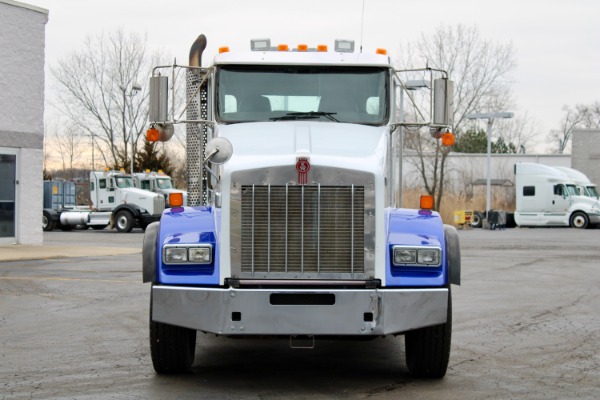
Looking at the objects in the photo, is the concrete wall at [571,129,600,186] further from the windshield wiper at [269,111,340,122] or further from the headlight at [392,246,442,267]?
the headlight at [392,246,442,267]

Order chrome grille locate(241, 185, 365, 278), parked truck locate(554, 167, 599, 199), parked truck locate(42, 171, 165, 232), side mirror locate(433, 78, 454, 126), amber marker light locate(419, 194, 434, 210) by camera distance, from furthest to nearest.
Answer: parked truck locate(554, 167, 599, 199)
parked truck locate(42, 171, 165, 232)
side mirror locate(433, 78, 454, 126)
amber marker light locate(419, 194, 434, 210)
chrome grille locate(241, 185, 365, 278)

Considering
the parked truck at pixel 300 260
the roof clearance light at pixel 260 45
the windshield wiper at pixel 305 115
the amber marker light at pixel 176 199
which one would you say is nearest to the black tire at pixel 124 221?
the roof clearance light at pixel 260 45

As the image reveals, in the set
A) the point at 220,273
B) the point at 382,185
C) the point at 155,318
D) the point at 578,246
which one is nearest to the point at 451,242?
the point at 382,185

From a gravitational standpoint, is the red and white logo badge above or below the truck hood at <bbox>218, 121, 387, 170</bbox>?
below

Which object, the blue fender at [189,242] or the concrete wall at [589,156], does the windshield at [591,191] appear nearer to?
the concrete wall at [589,156]

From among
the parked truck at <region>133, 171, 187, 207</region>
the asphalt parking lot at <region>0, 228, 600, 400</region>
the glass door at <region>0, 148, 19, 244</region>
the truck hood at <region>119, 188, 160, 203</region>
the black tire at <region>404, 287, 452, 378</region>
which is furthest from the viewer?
the parked truck at <region>133, 171, 187, 207</region>

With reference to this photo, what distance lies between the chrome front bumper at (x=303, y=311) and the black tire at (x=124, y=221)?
32.2m

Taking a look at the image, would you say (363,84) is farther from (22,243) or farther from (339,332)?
(22,243)

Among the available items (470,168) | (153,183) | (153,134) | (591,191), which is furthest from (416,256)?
(470,168)

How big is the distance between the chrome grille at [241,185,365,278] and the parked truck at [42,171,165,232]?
31496mm

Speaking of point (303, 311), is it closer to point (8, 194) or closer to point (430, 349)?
point (430, 349)

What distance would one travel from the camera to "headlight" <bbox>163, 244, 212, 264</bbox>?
23.8 ft

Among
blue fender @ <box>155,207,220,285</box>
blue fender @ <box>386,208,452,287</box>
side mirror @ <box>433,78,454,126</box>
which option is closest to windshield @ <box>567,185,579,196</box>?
side mirror @ <box>433,78,454,126</box>

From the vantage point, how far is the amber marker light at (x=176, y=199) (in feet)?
26.4
